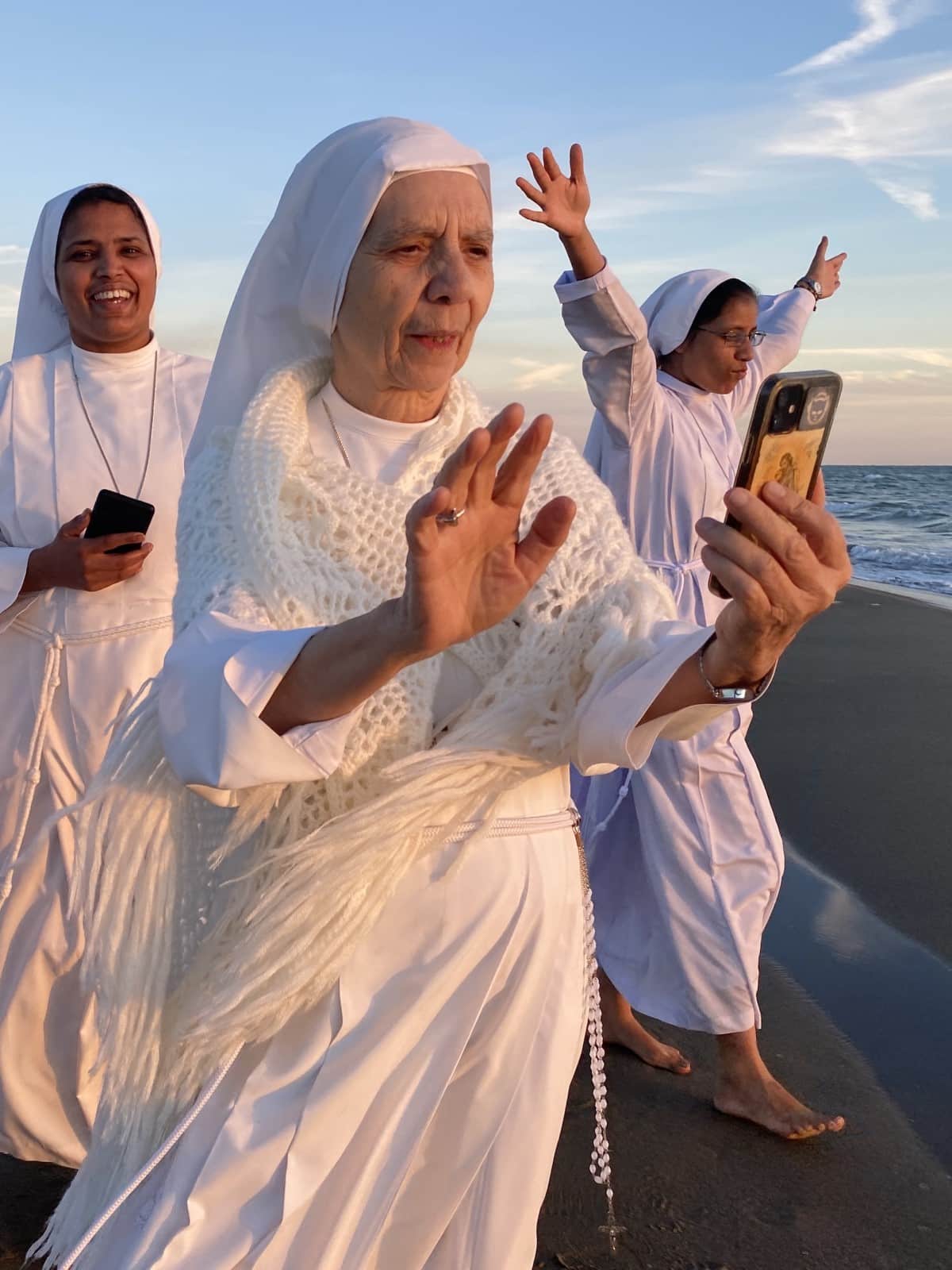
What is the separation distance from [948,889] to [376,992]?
4.34m

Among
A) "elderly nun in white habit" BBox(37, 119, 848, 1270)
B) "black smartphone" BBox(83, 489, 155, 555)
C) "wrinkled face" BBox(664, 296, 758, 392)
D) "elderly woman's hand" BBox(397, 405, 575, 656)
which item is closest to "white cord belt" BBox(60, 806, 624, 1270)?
"elderly nun in white habit" BBox(37, 119, 848, 1270)

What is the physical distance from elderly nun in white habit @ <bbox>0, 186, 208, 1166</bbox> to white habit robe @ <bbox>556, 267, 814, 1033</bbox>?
135cm

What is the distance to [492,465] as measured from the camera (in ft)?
6.11

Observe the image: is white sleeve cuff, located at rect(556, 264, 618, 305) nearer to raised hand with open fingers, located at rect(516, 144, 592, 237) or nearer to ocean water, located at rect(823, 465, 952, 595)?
raised hand with open fingers, located at rect(516, 144, 592, 237)

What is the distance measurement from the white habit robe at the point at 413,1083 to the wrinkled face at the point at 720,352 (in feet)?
8.99

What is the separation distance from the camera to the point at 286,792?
2.29m

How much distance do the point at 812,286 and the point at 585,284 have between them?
7.20 feet

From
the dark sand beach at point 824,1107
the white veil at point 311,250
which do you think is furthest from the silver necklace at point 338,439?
the dark sand beach at point 824,1107

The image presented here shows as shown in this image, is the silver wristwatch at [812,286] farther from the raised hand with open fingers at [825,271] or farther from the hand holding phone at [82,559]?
the hand holding phone at [82,559]

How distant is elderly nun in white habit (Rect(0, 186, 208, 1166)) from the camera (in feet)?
12.5

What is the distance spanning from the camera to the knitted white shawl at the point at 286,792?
2205mm

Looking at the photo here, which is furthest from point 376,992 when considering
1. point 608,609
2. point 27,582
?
point 27,582

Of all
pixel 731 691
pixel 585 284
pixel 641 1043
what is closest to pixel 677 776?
pixel 641 1043

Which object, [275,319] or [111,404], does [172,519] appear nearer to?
[111,404]
